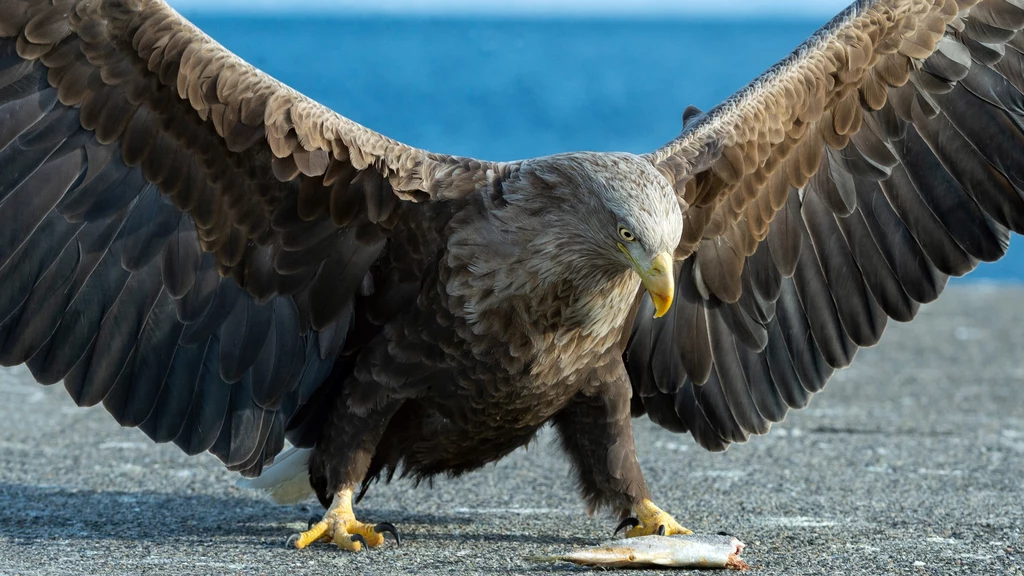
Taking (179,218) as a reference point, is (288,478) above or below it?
below

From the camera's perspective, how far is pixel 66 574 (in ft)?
13.6

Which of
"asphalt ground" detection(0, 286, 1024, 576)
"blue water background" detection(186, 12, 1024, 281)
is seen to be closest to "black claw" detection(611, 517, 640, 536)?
"asphalt ground" detection(0, 286, 1024, 576)

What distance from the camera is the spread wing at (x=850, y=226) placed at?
525 centimetres

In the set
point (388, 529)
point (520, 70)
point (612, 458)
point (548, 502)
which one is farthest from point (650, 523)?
point (520, 70)

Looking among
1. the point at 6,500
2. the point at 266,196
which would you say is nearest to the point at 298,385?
the point at 266,196

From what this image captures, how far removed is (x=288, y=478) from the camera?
5305 mm

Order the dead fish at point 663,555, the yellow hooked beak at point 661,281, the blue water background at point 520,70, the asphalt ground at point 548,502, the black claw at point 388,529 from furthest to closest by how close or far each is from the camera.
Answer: the blue water background at point 520,70 → the black claw at point 388,529 → the asphalt ground at point 548,502 → the dead fish at point 663,555 → the yellow hooked beak at point 661,281

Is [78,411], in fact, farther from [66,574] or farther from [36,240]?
[66,574]

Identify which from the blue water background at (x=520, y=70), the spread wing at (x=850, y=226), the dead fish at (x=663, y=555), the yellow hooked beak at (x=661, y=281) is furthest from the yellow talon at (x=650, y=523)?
the blue water background at (x=520, y=70)

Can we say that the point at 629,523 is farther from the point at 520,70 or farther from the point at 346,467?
the point at 520,70

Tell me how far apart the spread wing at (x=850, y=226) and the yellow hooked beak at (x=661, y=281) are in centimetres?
97

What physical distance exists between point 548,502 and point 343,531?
124 cm

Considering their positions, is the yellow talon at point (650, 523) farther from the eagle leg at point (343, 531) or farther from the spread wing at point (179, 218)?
the spread wing at point (179, 218)

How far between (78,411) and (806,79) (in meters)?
4.82
